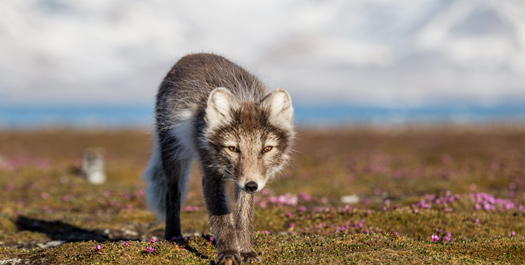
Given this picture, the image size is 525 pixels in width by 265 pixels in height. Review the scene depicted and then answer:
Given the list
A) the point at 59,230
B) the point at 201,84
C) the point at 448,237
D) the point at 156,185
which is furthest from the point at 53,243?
the point at 448,237

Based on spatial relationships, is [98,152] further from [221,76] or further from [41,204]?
[221,76]

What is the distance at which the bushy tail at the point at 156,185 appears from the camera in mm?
8898

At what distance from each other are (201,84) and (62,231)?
637 cm

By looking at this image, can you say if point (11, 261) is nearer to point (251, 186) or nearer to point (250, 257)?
point (250, 257)

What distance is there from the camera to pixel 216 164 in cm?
635

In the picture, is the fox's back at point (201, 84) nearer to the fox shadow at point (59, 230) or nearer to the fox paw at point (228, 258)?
the fox paw at point (228, 258)

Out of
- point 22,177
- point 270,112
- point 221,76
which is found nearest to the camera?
point 270,112

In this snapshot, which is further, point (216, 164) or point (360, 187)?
point (360, 187)

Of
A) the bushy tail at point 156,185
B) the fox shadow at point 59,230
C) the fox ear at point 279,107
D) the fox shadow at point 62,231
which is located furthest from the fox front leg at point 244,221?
the fox shadow at point 59,230

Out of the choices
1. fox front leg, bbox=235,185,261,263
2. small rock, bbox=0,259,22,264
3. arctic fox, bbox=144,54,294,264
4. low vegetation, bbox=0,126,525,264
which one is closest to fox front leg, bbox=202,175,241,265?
arctic fox, bbox=144,54,294,264

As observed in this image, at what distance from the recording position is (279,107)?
6.31 meters

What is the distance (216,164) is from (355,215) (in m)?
5.26

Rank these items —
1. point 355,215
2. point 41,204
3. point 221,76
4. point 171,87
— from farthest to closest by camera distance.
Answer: point 41,204 → point 355,215 → point 171,87 → point 221,76

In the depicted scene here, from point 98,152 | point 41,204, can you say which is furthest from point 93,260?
point 98,152
